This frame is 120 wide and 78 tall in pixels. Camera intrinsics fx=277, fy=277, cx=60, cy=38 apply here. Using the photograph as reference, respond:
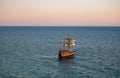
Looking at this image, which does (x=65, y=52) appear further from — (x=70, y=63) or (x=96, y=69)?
(x=96, y=69)

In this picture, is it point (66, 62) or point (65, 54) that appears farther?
point (65, 54)

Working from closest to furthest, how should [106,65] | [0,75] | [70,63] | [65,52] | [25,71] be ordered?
1. [0,75]
2. [25,71]
3. [106,65]
4. [70,63]
5. [65,52]

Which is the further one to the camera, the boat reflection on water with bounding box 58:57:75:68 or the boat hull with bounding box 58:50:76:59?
the boat hull with bounding box 58:50:76:59

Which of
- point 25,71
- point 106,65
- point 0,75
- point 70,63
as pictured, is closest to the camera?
point 0,75

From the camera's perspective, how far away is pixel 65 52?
82.6 m

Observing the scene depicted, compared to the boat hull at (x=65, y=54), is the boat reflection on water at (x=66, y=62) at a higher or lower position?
lower

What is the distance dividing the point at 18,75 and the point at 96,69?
63.5 ft

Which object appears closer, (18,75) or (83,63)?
(18,75)

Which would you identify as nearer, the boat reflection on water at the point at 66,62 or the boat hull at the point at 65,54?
the boat reflection on water at the point at 66,62

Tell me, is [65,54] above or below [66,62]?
above

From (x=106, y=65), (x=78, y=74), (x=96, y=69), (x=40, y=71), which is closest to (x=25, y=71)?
(x=40, y=71)

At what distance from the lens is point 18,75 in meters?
59.1

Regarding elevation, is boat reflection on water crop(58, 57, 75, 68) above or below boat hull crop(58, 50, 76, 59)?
below

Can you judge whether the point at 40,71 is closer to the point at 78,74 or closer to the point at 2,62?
the point at 78,74
